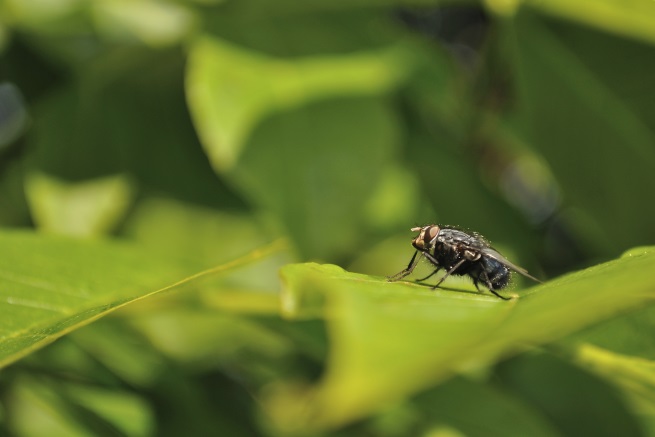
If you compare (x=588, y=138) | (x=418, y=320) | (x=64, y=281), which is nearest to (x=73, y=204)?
(x=64, y=281)

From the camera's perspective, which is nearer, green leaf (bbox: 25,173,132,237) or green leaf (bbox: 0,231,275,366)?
green leaf (bbox: 0,231,275,366)

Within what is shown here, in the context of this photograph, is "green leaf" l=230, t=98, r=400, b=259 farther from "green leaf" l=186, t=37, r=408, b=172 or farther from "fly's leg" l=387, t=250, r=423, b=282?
"fly's leg" l=387, t=250, r=423, b=282

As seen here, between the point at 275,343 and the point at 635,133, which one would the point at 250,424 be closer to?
the point at 275,343

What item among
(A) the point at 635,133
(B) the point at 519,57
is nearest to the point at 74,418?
(B) the point at 519,57

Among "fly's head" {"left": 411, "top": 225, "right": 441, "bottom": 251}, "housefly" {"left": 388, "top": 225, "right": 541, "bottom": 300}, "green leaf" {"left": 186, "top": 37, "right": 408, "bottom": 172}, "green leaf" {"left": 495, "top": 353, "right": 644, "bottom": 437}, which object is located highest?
"green leaf" {"left": 186, "top": 37, "right": 408, "bottom": 172}

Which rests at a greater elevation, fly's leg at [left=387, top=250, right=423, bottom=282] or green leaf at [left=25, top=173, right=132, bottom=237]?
green leaf at [left=25, top=173, right=132, bottom=237]

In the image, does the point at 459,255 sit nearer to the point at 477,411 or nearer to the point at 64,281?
the point at 477,411

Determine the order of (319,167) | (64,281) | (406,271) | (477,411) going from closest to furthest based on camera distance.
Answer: (64,281), (406,271), (477,411), (319,167)

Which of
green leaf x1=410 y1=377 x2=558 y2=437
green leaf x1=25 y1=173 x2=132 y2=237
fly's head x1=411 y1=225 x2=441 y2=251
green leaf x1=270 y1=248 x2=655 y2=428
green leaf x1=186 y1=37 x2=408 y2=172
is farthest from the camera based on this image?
green leaf x1=25 y1=173 x2=132 y2=237

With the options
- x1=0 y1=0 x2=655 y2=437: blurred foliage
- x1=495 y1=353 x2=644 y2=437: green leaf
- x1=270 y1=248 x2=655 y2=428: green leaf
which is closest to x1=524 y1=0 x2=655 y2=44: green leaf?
x1=0 y1=0 x2=655 y2=437: blurred foliage
